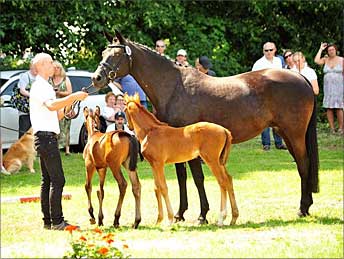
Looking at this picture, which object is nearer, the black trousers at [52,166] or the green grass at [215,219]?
the green grass at [215,219]

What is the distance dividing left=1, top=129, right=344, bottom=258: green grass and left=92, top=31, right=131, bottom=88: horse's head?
170 centimetres

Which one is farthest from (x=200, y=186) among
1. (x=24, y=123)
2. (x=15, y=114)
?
(x=15, y=114)

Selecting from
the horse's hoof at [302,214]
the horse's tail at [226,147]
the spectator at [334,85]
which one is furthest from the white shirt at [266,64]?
the horse's tail at [226,147]

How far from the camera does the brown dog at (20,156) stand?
14.5 meters

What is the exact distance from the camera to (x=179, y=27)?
21.4 metres

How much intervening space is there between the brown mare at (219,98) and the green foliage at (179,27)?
948cm

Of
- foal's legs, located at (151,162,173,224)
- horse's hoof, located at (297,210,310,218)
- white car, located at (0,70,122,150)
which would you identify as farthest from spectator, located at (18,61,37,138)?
horse's hoof, located at (297,210,310,218)

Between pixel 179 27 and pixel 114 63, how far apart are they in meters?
11.8

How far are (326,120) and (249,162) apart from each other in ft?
22.8

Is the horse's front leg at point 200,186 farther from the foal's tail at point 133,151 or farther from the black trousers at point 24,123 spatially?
the black trousers at point 24,123

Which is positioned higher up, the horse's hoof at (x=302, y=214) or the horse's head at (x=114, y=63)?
the horse's head at (x=114, y=63)

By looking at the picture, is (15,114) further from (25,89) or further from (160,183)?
(160,183)

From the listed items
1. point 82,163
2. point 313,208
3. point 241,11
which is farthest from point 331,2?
point 313,208

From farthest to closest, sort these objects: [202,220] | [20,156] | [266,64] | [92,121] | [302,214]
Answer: [266,64]
[20,156]
[302,214]
[92,121]
[202,220]
